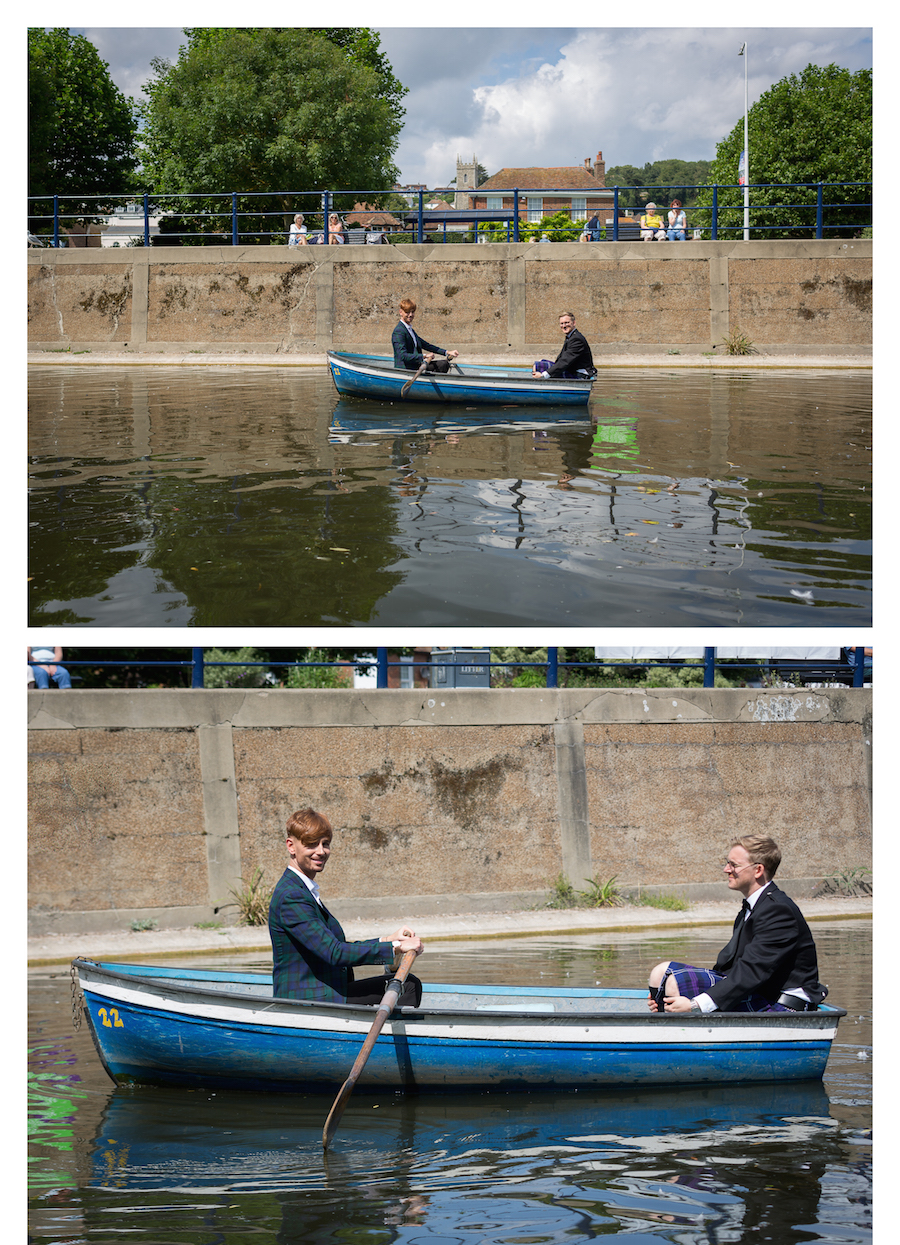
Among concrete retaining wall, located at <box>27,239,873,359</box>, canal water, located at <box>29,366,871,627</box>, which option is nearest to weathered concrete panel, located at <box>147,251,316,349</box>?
concrete retaining wall, located at <box>27,239,873,359</box>

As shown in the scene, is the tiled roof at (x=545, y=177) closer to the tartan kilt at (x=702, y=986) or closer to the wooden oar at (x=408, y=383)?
the wooden oar at (x=408, y=383)

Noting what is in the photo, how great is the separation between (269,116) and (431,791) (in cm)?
2805

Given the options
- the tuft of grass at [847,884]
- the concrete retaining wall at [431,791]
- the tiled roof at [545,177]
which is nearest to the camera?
the concrete retaining wall at [431,791]

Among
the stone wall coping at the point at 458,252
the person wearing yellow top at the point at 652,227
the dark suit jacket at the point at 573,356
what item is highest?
the person wearing yellow top at the point at 652,227

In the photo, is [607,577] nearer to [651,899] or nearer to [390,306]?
[651,899]

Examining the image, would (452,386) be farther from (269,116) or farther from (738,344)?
(269,116)

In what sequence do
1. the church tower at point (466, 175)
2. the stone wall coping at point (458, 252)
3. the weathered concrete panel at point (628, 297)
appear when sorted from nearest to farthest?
the stone wall coping at point (458, 252)
the weathered concrete panel at point (628, 297)
the church tower at point (466, 175)

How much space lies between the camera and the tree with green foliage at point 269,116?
31609 millimetres

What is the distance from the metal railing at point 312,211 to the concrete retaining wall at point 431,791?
364 inches

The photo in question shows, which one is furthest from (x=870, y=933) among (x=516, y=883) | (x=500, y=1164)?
(x=500, y=1164)

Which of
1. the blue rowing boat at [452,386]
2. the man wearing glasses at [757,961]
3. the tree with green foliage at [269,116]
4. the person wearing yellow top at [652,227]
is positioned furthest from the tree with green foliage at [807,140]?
the man wearing glasses at [757,961]

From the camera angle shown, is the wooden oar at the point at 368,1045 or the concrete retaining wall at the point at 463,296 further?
the concrete retaining wall at the point at 463,296

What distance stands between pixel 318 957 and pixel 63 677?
6414 mm

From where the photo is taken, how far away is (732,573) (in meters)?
7.70
